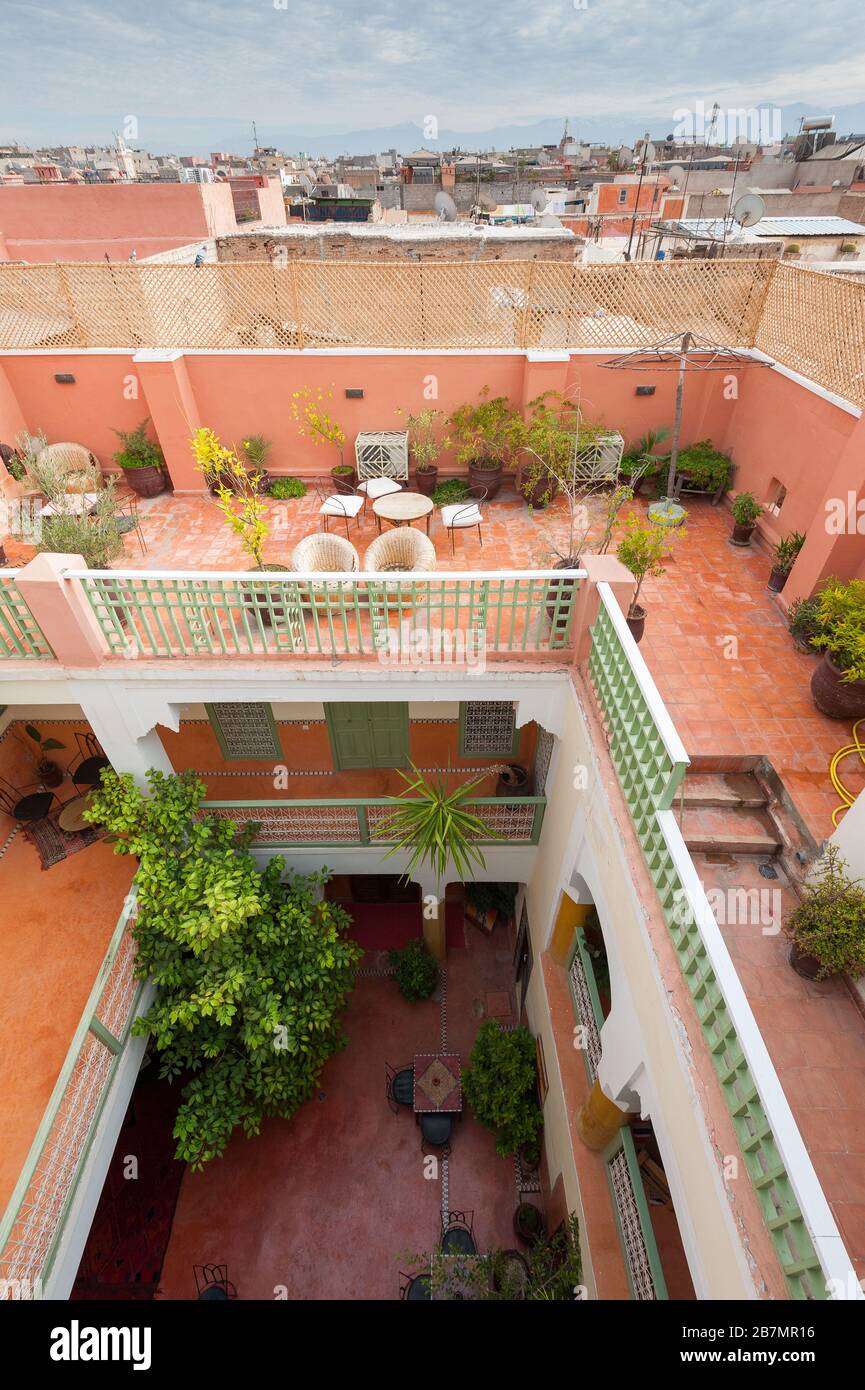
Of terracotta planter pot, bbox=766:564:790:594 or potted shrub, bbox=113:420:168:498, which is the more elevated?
potted shrub, bbox=113:420:168:498

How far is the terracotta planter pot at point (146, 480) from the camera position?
34.1ft

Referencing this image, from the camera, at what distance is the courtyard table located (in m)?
9.53

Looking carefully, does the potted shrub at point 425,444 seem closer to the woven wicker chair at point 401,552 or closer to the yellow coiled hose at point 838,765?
the woven wicker chair at point 401,552

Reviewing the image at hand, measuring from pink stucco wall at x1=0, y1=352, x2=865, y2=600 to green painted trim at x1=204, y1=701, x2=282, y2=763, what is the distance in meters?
4.01

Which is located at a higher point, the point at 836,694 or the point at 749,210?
the point at 749,210

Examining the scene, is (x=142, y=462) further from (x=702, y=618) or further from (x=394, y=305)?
(x=702, y=618)

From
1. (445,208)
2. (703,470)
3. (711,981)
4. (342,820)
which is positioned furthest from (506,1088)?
(445,208)

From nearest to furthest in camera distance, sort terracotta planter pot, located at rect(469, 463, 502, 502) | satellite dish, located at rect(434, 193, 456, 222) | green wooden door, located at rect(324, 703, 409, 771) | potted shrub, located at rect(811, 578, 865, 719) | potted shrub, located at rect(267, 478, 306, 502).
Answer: potted shrub, located at rect(811, 578, 865, 719) < green wooden door, located at rect(324, 703, 409, 771) < terracotta planter pot, located at rect(469, 463, 502, 502) < potted shrub, located at rect(267, 478, 306, 502) < satellite dish, located at rect(434, 193, 456, 222)

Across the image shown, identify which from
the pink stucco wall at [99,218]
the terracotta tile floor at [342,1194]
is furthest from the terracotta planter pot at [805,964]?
the pink stucco wall at [99,218]

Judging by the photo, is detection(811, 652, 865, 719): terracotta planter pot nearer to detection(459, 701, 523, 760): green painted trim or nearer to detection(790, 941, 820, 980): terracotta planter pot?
detection(790, 941, 820, 980): terracotta planter pot

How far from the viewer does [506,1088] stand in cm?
875

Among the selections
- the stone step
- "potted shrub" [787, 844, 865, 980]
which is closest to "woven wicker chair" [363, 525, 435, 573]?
the stone step

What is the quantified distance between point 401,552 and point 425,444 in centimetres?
257

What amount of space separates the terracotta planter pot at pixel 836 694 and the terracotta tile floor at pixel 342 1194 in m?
7.55
